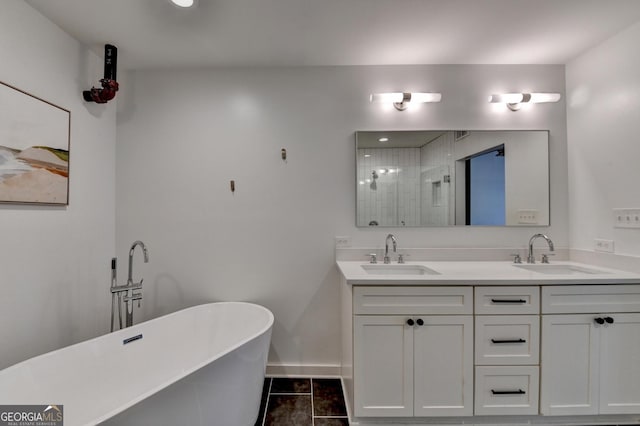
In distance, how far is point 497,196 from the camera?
2.11m

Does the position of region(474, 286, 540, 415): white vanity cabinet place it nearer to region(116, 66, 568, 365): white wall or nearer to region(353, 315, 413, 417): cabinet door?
region(353, 315, 413, 417): cabinet door

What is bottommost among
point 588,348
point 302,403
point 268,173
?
point 302,403

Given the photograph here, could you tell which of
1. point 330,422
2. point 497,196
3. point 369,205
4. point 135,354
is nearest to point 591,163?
point 497,196

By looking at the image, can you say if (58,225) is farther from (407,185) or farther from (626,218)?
(626,218)

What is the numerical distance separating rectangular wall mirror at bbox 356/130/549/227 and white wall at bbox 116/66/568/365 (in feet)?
0.32

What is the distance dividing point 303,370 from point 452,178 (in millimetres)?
1928

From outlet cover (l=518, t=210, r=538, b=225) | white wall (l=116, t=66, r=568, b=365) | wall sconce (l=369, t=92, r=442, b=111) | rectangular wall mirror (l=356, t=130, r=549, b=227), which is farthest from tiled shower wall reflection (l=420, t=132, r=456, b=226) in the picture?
outlet cover (l=518, t=210, r=538, b=225)

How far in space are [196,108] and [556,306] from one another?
280cm

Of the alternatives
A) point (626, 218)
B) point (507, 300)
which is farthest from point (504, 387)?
point (626, 218)

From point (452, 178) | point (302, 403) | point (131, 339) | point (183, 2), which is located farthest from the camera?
point (452, 178)

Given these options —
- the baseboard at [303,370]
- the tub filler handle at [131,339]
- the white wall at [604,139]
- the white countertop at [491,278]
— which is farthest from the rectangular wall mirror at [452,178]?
the tub filler handle at [131,339]

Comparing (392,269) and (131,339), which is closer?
(131,339)

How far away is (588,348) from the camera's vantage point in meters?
1.50

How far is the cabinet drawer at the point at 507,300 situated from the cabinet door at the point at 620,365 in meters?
0.41
